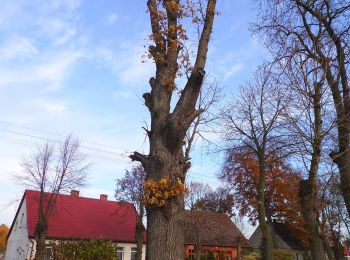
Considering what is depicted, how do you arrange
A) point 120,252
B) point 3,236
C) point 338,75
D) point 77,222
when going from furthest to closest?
point 3,236 < point 120,252 < point 77,222 < point 338,75

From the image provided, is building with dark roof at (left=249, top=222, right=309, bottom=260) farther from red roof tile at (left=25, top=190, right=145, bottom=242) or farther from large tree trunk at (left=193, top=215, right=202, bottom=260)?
red roof tile at (left=25, top=190, right=145, bottom=242)

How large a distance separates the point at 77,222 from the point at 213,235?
1459cm

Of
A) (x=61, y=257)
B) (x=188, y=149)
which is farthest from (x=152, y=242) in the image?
(x=188, y=149)

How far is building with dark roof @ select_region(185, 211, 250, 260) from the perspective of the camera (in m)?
40.3

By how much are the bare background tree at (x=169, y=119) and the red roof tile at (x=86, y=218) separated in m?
29.4

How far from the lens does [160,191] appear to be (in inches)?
290

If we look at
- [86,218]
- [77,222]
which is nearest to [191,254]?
[86,218]

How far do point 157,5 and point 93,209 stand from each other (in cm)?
3448

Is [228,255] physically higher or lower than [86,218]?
lower

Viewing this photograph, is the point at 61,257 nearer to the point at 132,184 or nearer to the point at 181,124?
the point at 181,124

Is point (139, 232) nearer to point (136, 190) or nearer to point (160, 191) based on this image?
point (136, 190)

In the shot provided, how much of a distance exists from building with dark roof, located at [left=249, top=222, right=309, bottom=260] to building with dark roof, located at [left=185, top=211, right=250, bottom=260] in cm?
222

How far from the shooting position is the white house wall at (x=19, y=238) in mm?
35500

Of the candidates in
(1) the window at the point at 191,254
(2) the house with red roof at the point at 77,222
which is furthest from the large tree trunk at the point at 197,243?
(2) the house with red roof at the point at 77,222
